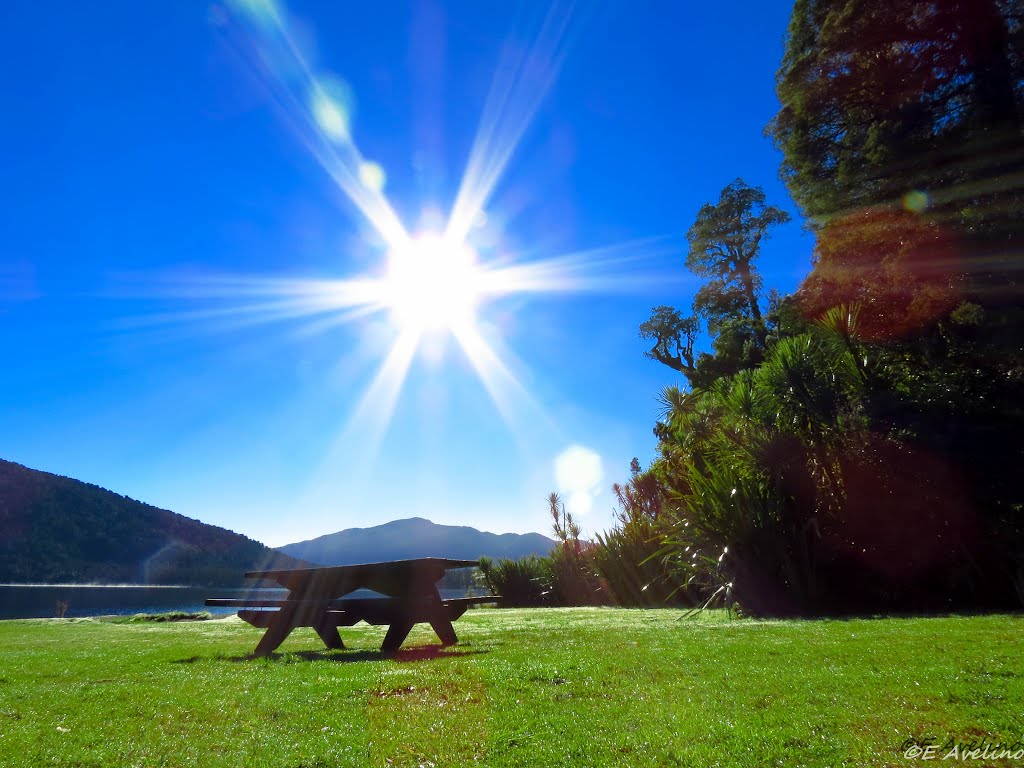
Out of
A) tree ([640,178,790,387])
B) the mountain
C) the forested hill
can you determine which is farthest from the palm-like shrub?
the mountain

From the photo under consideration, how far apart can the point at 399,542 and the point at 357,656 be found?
4540 inches

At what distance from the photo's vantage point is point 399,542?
116125 millimetres

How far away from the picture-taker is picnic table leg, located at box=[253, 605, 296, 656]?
6.30 metres

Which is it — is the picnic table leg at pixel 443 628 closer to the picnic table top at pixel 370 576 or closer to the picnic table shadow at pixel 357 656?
the picnic table shadow at pixel 357 656

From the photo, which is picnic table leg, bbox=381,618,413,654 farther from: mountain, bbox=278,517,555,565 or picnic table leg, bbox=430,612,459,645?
mountain, bbox=278,517,555,565

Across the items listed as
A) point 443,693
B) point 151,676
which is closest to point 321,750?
point 443,693

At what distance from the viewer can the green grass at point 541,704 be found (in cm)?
256

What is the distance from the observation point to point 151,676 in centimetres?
470

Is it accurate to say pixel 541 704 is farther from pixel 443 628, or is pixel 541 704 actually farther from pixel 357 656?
pixel 443 628

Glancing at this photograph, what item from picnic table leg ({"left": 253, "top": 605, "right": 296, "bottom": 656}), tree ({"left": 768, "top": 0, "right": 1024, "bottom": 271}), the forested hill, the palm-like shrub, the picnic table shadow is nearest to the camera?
the picnic table shadow

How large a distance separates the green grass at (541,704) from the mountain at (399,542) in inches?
3167

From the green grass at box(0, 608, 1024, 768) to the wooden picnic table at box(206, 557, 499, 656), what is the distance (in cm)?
60

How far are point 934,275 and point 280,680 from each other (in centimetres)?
1418

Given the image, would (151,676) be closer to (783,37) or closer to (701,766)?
(701,766)
